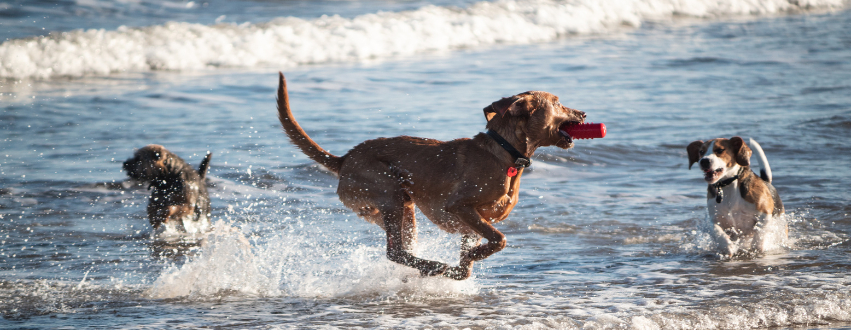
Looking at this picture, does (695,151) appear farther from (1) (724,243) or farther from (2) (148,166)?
(2) (148,166)

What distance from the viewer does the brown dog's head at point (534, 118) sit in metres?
4.45

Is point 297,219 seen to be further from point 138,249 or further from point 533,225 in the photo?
point 533,225

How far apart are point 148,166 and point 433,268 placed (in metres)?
3.38

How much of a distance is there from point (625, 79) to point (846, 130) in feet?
15.4

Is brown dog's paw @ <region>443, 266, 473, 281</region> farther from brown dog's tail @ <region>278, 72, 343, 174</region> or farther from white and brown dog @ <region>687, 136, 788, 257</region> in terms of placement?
white and brown dog @ <region>687, 136, 788, 257</region>

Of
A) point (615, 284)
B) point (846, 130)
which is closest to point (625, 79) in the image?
point (846, 130)

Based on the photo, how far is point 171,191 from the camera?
22.7ft

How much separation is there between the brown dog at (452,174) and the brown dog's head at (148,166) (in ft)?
7.42

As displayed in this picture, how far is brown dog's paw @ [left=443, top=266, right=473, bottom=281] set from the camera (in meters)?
4.83

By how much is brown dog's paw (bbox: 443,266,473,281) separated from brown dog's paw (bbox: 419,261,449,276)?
6 centimetres

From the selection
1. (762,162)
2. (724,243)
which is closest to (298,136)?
(724,243)

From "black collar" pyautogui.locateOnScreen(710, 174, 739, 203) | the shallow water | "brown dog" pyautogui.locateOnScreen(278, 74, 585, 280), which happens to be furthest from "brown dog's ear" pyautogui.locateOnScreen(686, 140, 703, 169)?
"brown dog" pyautogui.locateOnScreen(278, 74, 585, 280)

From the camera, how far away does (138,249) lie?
6168mm

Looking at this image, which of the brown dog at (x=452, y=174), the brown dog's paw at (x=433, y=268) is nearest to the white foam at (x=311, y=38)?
the brown dog at (x=452, y=174)
